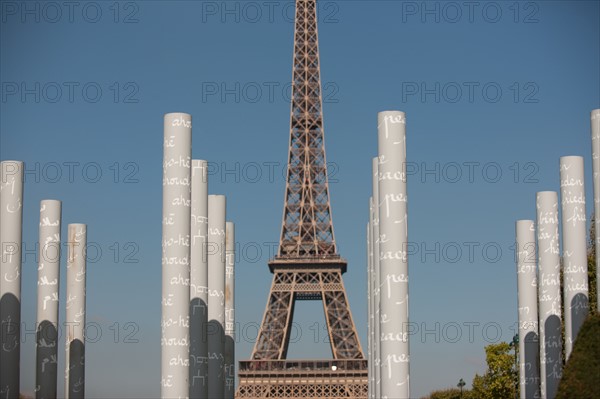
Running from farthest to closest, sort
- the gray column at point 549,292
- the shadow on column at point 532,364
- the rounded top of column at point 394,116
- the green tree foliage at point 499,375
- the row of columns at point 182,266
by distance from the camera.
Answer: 1. the green tree foliage at point 499,375
2. the shadow on column at point 532,364
3. the gray column at point 549,292
4. the row of columns at point 182,266
5. the rounded top of column at point 394,116

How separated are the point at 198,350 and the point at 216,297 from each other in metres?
6.18

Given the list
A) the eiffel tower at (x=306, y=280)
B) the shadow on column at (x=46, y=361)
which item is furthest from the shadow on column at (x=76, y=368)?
the eiffel tower at (x=306, y=280)

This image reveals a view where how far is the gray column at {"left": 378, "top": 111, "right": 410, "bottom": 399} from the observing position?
35.2 meters

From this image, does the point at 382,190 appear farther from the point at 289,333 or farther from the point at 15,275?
the point at 289,333

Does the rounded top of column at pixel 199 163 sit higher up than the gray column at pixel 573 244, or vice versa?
the rounded top of column at pixel 199 163

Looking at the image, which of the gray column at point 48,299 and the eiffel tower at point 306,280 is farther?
the eiffel tower at point 306,280

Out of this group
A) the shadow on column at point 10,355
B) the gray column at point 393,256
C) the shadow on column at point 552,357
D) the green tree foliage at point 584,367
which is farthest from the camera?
the shadow on column at point 552,357

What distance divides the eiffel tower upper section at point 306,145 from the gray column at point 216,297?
6484 cm

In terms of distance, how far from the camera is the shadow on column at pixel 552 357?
4512cm

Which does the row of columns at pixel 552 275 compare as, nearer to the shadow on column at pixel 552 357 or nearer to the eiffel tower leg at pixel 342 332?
the shadow on column at pixel 552 357

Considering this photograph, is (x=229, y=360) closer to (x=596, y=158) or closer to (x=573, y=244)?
(x=573, y=244)

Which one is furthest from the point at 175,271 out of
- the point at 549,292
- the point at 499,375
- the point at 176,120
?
the point at 499,375

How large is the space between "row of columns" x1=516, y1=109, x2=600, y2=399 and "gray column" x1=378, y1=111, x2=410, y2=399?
776 centimetres

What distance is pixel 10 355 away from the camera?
40719 millimetres
